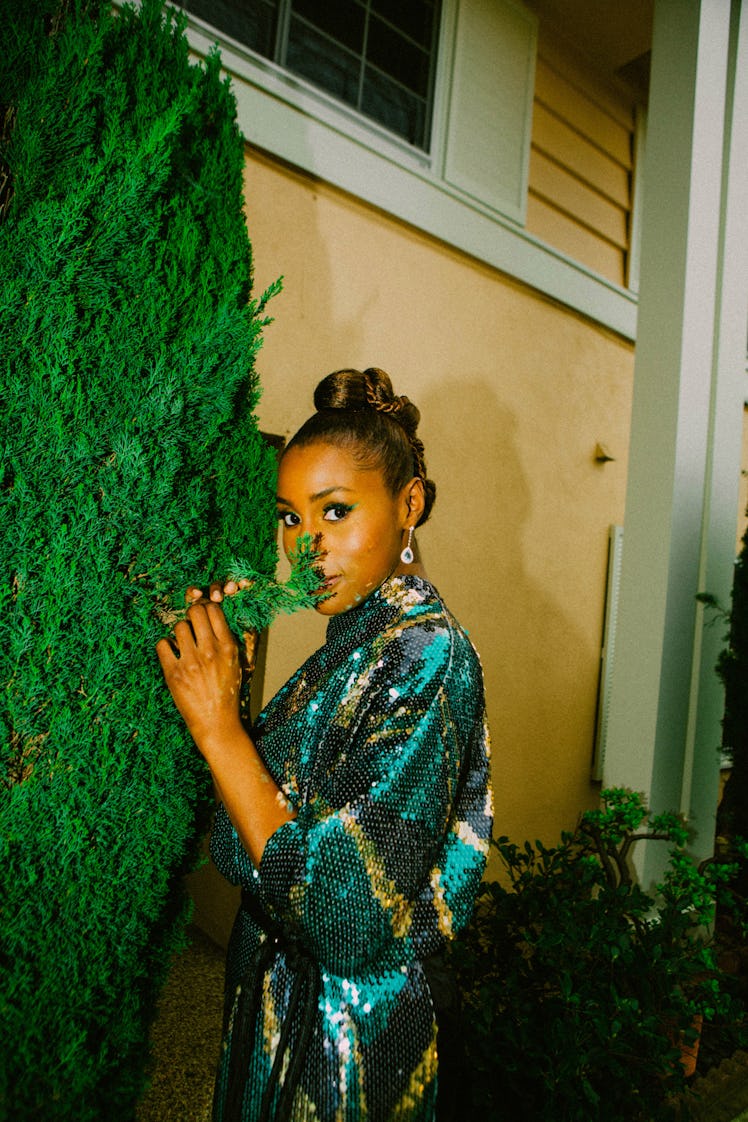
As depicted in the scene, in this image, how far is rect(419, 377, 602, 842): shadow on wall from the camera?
4680mm

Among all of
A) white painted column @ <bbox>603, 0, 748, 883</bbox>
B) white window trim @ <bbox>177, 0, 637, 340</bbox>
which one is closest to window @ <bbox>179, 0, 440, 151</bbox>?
white window trim @ <bbox>177, 0, 637, 340</bbox>

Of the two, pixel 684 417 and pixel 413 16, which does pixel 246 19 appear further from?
pixel 684 417

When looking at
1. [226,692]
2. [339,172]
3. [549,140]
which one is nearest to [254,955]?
[226,692]

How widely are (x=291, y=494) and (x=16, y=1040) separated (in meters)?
1.16

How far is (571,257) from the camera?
548cm

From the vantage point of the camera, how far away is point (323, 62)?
4199 millimetres

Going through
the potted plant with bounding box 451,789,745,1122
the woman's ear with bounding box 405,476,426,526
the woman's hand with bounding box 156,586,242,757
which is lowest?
the potted plant with bounding box 451,789,745,1122

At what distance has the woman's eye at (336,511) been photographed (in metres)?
1.37

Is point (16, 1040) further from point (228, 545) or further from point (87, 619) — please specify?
point (228, 545)

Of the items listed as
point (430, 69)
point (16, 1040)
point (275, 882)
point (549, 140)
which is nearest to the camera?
point (275, 882)

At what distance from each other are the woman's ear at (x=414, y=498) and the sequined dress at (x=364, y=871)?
0.60 ft

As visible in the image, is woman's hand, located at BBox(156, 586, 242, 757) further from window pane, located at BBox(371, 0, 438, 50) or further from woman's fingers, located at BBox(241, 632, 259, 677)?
window pane, located at BBox(371, 0, 438, 50)

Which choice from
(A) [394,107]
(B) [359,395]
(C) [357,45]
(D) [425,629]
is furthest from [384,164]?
(D) [425,629]

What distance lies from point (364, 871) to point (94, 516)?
0.83 metres
